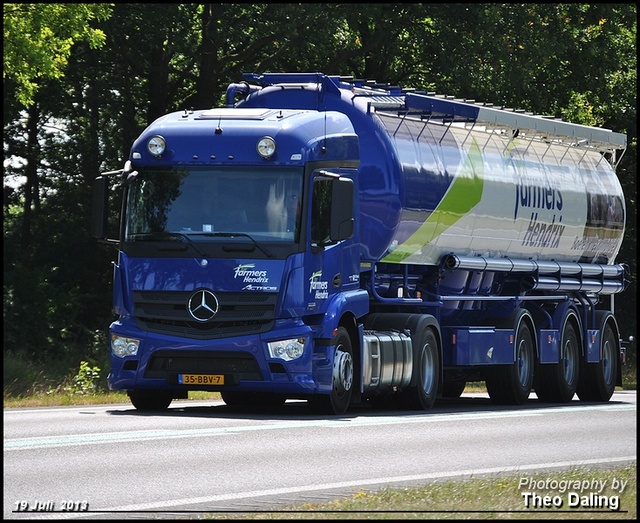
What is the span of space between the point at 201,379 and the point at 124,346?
111cm

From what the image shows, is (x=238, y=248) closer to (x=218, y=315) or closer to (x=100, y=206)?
(x=218, y=315)

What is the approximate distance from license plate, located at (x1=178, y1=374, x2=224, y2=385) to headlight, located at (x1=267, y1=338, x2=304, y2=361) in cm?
68

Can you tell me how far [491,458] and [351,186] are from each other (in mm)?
5427

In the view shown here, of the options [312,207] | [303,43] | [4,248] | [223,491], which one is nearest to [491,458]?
[223,491]

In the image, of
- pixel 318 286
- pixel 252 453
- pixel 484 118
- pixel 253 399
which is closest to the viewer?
pixel 252 453

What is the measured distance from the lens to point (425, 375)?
2205cm

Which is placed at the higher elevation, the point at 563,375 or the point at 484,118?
the point at 484,118

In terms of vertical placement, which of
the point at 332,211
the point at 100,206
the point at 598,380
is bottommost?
the point at 598,380

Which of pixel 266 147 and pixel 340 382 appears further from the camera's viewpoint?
pixel 340 382

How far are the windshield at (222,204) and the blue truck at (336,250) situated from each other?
0.02 metres

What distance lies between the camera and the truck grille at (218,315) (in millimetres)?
18953

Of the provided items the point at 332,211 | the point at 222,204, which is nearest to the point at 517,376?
the point at 332,211

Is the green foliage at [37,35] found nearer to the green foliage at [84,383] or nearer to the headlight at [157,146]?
the green foliage at [84,383]

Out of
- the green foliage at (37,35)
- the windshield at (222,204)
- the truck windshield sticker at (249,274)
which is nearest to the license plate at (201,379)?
the truck windshield sticker at (249,274)
